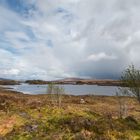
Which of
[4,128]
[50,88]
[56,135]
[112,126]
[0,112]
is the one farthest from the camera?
[50,88]

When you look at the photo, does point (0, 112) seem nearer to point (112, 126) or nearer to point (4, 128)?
point (4, 128)

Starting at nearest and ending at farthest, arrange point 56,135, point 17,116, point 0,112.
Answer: point 56,135, point 17,116, point 0,112

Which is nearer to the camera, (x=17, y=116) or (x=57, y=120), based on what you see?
(x=57, y=120)

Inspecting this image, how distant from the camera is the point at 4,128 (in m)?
26.1

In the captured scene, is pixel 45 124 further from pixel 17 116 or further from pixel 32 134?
pixel 17 116

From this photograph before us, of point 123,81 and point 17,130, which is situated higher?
point 123,81

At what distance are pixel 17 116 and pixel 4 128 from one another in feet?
13.5

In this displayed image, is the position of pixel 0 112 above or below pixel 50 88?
below

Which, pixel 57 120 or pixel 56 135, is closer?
pixel 56 135

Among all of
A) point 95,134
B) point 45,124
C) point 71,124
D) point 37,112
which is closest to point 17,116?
point 37,112

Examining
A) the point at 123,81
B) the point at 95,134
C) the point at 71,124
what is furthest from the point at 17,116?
the point at 123,81

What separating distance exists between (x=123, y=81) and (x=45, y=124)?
520 inches

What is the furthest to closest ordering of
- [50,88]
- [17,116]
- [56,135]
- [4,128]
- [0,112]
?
[50,88] → [0,112] → [17,116] → [4,128] → [56,135]

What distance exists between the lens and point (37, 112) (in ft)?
107
